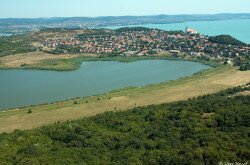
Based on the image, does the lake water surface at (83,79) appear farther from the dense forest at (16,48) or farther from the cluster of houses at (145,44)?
the dense forest at (16,48)

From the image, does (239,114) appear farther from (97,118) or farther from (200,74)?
(200,74)

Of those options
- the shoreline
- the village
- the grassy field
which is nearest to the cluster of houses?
the village

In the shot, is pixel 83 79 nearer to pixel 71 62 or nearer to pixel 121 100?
pixel 121 100

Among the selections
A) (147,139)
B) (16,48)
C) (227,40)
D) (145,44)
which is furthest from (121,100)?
(16,48)

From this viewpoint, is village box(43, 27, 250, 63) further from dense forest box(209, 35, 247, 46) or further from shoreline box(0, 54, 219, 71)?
shoreline box(0, 54, 219, 71)

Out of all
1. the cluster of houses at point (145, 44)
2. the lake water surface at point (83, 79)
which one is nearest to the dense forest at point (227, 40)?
the cluster of houses at point (145, 44)

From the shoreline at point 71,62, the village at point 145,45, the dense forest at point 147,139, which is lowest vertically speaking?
the shoreline at point 71,62
